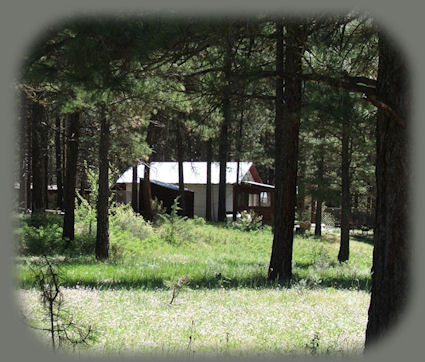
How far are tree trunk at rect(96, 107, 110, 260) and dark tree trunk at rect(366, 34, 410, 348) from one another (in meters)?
10.4

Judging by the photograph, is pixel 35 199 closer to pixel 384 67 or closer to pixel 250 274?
pixel 250 274

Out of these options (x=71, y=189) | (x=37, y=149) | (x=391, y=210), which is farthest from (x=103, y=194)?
(x=391, y=210)

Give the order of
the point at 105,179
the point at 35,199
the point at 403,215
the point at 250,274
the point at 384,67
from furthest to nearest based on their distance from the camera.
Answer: the point at 35,199
the point at 105,179
the point at 250,274
the point at 384,67
the point at 403,215

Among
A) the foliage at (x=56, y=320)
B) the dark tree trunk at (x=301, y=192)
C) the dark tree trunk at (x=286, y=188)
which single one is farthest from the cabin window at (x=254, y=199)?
the foliage at (x=56, y=320)

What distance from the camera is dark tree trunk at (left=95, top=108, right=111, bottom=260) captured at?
45.2 feet

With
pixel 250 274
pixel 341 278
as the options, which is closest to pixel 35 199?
pixel 250 274

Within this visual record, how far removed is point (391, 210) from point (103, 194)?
35.3ft

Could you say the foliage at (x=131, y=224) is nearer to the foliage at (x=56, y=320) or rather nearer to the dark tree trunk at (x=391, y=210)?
the foliage at (x=56, y=320)

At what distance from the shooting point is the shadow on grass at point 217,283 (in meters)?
8.71

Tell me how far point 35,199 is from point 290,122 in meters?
15.8

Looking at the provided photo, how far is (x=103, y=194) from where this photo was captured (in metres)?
13.9

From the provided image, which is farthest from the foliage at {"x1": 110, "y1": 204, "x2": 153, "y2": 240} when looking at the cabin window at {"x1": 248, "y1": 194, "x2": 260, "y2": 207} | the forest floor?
the cabin window at {"x1": 248, "y1": 194, "x2": 260, "y2": 207}

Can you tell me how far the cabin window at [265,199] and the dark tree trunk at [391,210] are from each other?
3800cm

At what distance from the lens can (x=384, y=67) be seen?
15.1 ft
